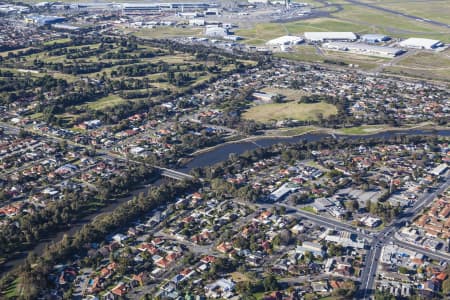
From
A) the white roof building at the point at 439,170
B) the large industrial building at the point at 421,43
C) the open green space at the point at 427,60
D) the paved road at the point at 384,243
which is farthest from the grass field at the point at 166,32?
the paved road at the point at 384,243

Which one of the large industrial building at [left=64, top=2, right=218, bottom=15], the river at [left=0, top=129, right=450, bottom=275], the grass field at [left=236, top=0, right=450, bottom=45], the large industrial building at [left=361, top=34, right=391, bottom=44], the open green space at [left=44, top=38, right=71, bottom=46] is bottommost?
the river at [left=0, top=129, right=450, bottom=275]

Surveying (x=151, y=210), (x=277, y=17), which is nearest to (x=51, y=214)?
(x=151, y=210)

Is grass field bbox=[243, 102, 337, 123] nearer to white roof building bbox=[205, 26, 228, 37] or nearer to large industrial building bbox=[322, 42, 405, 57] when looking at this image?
large industrial building bbox=[322, 42, 405, 57]

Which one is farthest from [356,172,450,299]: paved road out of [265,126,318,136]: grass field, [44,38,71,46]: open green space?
[44,38,71,46]: open green space

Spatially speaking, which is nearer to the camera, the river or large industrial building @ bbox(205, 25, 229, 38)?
the river

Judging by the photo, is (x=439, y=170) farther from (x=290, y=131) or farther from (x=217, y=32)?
(x=217, y=32)

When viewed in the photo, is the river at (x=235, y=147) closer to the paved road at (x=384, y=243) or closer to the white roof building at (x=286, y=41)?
the paved road at (x=384, y=243)

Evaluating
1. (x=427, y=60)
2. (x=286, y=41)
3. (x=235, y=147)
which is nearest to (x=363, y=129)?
(x=235, y=147)

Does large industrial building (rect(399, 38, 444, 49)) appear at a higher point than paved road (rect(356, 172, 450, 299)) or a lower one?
higher
